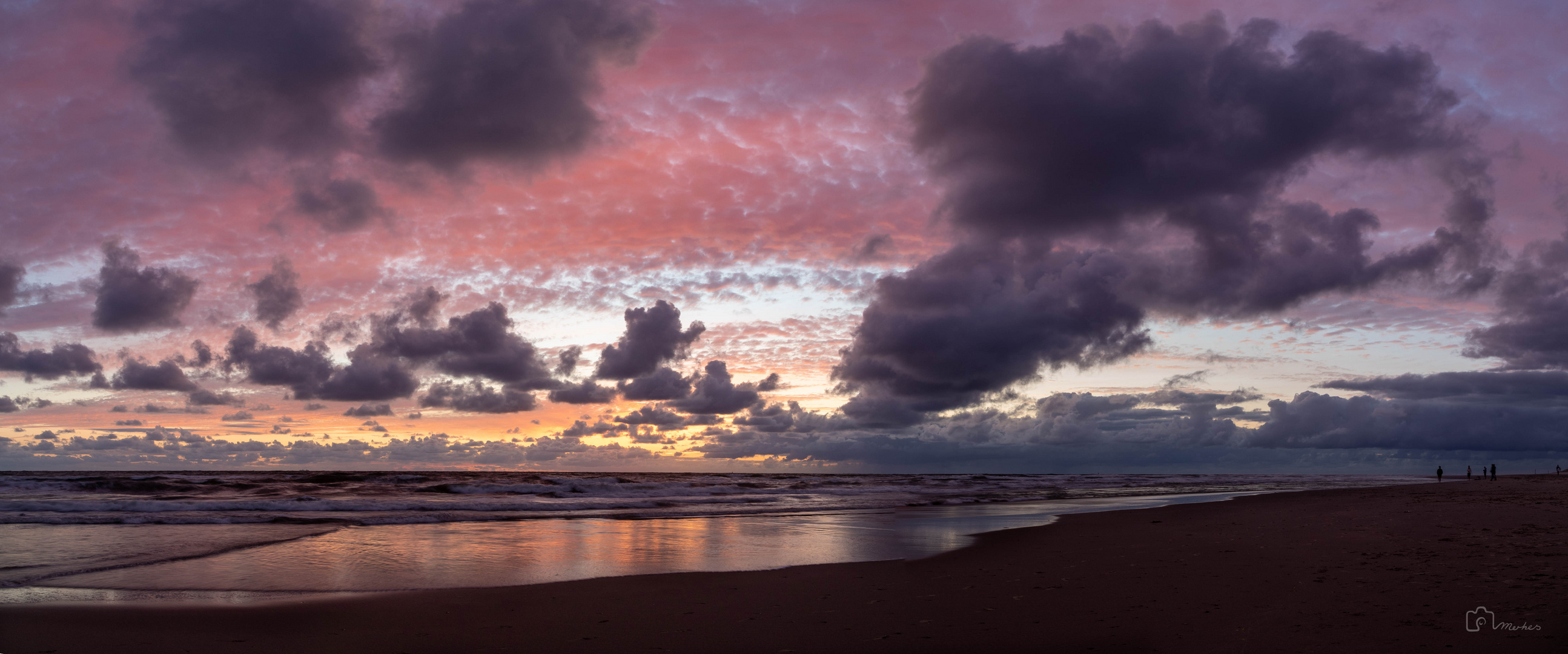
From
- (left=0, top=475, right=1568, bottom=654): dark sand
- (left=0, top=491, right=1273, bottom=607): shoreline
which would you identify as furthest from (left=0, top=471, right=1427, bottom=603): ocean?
(left=0, top=475, right=1568, bottom=654): dark sand

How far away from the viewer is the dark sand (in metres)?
7.53

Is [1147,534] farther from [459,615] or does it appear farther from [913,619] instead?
[459,615]

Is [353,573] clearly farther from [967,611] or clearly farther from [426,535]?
[967,611]

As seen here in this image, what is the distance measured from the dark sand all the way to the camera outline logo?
101mm

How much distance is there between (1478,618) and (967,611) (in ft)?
16.3

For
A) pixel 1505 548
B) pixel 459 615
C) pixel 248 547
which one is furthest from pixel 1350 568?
pixel 248 547

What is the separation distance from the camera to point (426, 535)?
19859mm

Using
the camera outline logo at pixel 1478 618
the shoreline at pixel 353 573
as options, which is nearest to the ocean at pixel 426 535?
the shoreline at pixel 353 573

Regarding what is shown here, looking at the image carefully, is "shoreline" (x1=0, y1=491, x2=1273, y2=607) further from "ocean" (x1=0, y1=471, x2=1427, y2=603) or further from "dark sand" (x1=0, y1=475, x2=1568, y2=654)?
"dark sand" (x1=0, y1=475, x2=1568, y2=654)

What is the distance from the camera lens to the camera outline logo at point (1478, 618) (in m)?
7.05

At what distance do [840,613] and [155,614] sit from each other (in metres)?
9.00

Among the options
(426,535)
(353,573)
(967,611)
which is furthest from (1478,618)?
(426,535)

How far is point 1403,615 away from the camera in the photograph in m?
7.69

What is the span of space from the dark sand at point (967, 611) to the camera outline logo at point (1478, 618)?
0.33 ft
